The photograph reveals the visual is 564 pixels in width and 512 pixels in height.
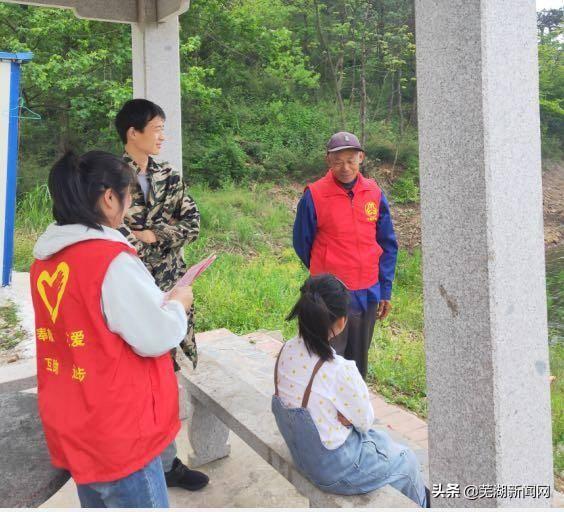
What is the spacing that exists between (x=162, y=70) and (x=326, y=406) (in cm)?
251

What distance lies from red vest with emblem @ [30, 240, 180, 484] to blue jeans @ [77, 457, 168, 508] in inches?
1.5

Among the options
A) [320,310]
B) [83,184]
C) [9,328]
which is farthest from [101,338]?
[9,328]

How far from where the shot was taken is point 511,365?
166cm

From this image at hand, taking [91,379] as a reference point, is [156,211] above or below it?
above

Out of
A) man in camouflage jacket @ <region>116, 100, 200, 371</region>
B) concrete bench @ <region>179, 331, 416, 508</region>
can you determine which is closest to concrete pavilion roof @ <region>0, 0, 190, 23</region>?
man in camouflage jacket @ <region>116, 100, 200, 371</region>

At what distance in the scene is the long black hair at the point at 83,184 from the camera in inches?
60.6

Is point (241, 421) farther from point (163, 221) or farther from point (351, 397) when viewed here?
point (163, 221)

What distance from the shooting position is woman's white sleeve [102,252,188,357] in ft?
4.84

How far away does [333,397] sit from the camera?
78.9 inches

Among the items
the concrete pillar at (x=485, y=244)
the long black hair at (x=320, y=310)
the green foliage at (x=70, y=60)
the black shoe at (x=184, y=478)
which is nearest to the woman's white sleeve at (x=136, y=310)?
the long black hair at (x=320, y=310)

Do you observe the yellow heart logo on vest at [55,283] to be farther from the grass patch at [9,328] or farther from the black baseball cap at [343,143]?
the grass patch at [9,328]

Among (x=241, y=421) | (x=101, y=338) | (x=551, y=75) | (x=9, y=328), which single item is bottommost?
(x=241, y=421)

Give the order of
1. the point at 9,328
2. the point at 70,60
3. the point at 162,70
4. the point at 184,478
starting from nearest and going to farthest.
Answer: the point at 184,478
the point at 162,70
the point at 9,328
the point at 70,60

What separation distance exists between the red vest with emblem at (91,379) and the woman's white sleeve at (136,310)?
0.9 inches
